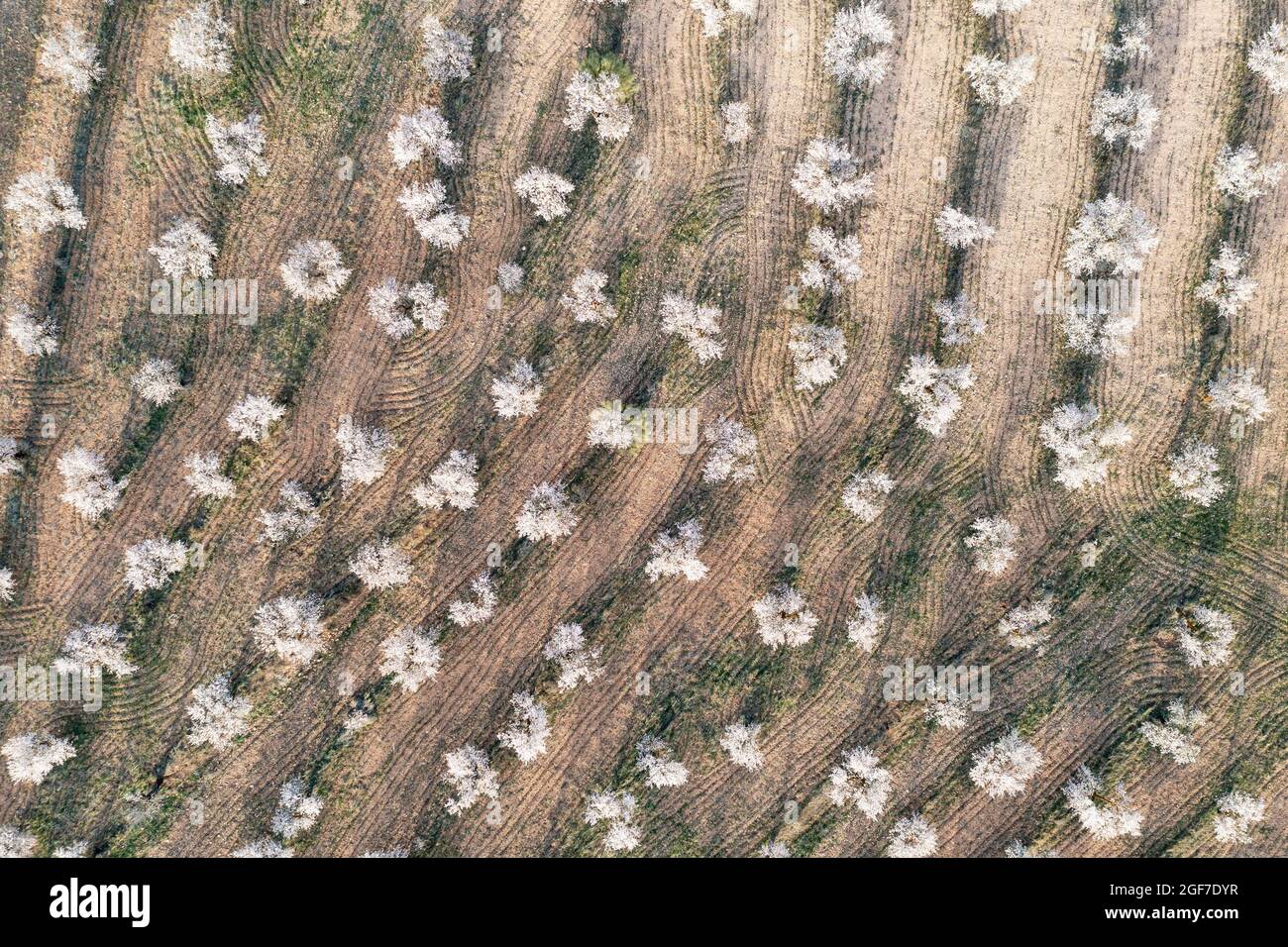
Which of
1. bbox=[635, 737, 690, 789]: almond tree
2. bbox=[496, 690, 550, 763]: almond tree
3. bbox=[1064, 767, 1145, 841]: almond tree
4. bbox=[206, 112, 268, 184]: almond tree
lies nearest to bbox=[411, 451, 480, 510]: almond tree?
bbox=[496, 690, 550, 763]: almond tree

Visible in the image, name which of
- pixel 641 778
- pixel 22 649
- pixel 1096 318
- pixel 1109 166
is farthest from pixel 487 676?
pixel 1109 166

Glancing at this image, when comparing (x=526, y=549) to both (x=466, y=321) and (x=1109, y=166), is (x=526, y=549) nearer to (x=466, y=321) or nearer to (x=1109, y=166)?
(x=466, y=321)

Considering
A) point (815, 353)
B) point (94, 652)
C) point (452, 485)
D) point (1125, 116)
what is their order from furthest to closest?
point (1125, 116)
point (815, 353)
point (452, 485)
point (94, 652)

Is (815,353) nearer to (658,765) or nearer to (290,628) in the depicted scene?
(658,765)

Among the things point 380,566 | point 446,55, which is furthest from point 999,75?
point 380,566

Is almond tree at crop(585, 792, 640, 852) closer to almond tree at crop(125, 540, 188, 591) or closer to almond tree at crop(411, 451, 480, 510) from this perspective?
almond tree at crop(411, 451, 480, 510)

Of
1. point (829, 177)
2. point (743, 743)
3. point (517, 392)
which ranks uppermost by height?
point (829, 177)
